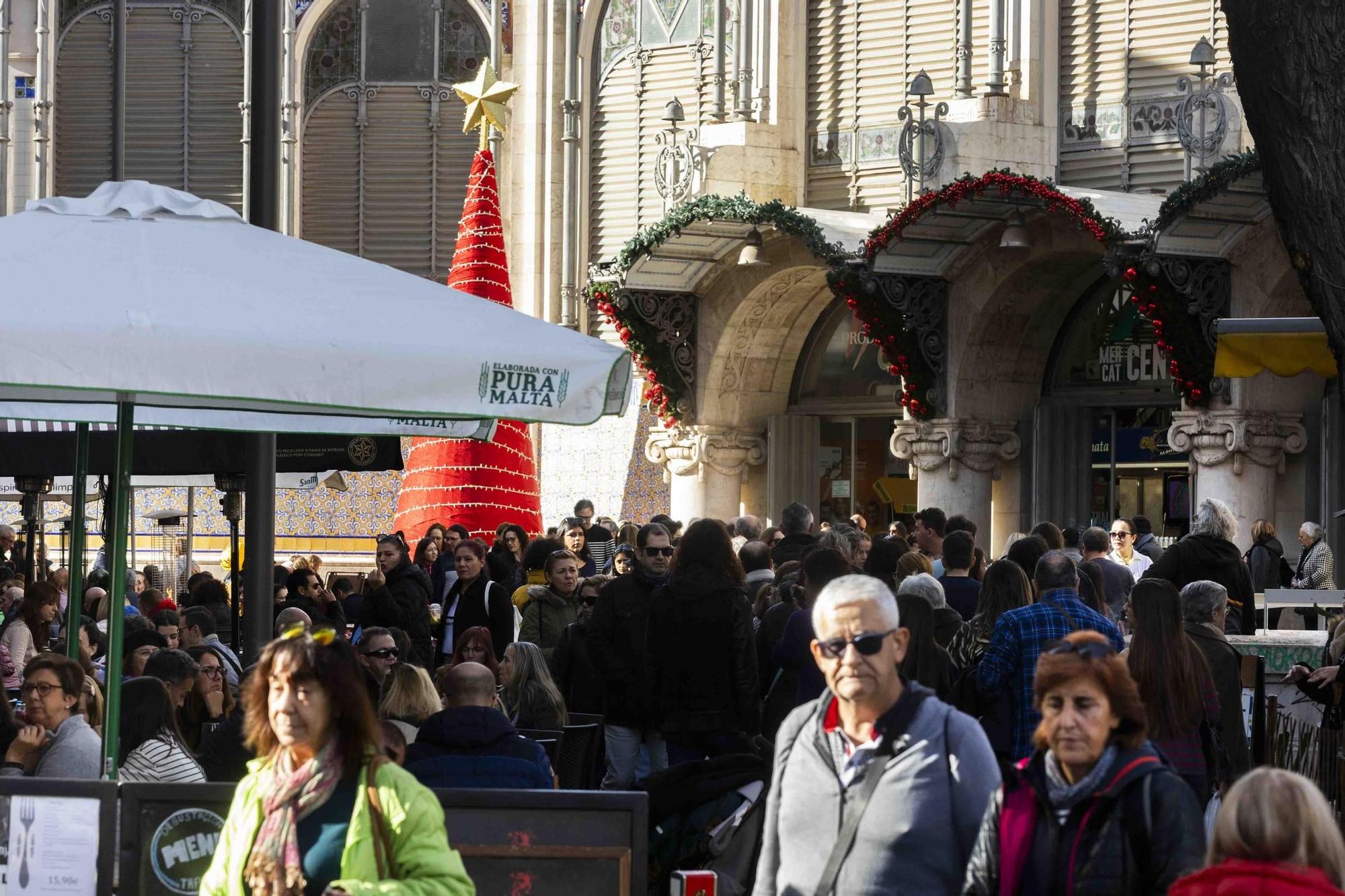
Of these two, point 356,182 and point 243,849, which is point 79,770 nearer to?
point 243,849

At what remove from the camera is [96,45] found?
26.9 meters

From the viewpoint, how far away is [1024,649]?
320 inches

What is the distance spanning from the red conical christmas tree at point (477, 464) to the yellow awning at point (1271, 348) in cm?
852

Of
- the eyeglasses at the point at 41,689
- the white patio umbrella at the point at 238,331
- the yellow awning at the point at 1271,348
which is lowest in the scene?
the eyeglasses at the point at 41,689

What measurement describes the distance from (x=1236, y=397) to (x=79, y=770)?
12431 mm

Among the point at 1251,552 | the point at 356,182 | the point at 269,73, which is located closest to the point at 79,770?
the point at 269,73

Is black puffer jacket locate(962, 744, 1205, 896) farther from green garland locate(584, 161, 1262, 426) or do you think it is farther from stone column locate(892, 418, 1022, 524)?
stone column locate(892, 418, 1022, 524)

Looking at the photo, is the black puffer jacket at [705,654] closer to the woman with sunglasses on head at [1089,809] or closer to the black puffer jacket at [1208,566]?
the black puffer jacket at [1208,566]

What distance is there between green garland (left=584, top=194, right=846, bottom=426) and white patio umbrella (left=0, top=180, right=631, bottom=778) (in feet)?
40.2

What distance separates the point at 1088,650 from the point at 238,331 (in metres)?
2.63

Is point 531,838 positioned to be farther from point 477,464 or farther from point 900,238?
point 477,464

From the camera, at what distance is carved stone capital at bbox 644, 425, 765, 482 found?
22703mm

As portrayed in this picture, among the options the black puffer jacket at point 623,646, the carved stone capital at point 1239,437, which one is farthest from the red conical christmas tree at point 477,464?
the black puffer jacket at point 623,646

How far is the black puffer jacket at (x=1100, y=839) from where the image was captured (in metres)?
4.62
